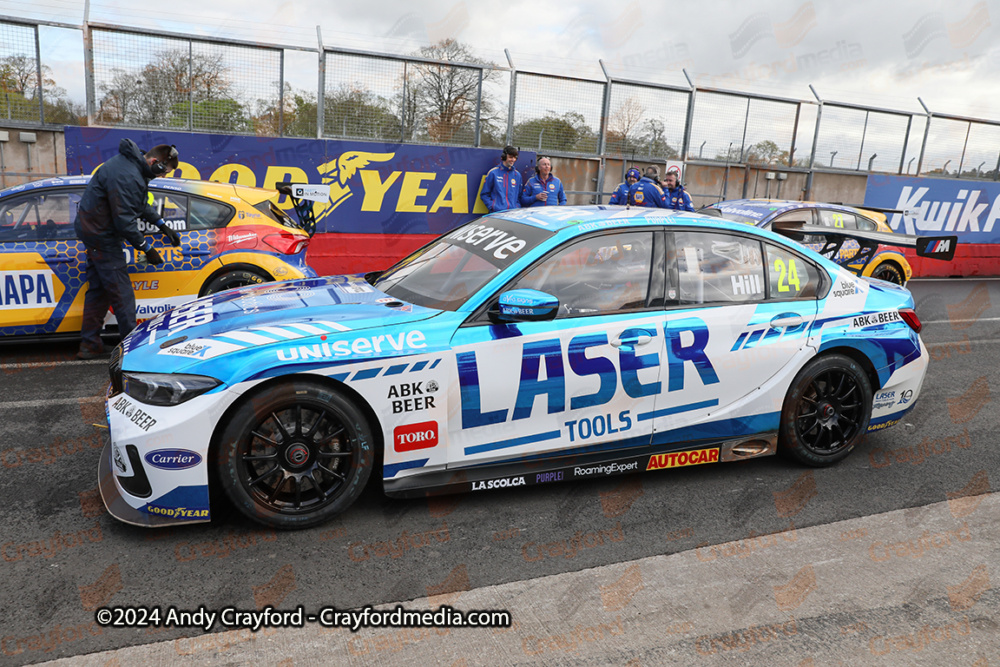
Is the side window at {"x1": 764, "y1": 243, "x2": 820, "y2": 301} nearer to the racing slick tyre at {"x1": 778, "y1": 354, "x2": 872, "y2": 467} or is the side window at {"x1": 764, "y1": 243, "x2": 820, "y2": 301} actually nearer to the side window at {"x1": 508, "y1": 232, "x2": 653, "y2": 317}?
the racing slick tyre at {"x1": 778, "y1": 354, "x2": 872, "y2": 467}

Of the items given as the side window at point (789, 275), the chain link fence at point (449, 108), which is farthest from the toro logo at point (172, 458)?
the chain link fence at point (449, 108)

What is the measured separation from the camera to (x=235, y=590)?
2979mm

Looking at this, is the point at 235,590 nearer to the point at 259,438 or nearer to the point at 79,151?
the point at 259,438

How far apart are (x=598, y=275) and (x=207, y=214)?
425 cm

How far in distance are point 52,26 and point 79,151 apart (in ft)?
6.07

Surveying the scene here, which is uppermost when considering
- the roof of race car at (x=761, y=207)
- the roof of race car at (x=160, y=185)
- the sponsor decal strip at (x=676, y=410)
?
the roof of race car at (x=761, y=207)

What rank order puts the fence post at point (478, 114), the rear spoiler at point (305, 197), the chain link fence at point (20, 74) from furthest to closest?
the fence post at point (478, 114) < the chain link fence at point (20, 74) < the rear spoiler at point (305, 197)

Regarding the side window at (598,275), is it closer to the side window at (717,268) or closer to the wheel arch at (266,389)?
the side window at (717,268)

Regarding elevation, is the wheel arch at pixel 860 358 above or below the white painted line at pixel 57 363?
above

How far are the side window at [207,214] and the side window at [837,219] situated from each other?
7981 mm

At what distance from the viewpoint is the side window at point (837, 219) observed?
1045 cm

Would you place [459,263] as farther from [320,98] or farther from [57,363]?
[320,98]

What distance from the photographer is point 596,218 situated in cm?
416

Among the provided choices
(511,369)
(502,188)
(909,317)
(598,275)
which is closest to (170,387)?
(511,369)
